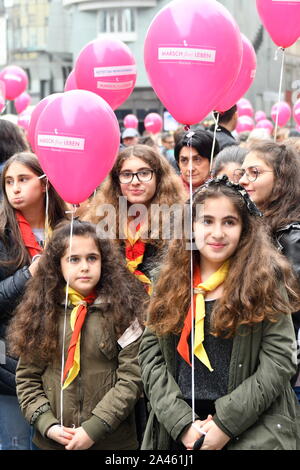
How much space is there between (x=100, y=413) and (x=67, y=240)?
805 mm

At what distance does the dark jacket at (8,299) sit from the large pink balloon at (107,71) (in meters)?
1.73

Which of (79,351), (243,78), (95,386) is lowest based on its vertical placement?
(95,386)

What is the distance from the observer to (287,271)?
10.5ft

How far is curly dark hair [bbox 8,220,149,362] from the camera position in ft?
11.9

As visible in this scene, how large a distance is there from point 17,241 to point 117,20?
1435 inches

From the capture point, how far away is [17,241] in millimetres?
4043

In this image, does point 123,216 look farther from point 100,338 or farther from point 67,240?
point 100,338

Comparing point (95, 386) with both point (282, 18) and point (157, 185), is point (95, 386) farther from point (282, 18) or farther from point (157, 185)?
point (282, 18)

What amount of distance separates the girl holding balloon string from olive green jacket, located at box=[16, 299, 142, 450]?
32 centimetres

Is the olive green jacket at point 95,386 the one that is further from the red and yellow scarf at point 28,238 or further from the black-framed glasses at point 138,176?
the black-framed glasses at point 138,176

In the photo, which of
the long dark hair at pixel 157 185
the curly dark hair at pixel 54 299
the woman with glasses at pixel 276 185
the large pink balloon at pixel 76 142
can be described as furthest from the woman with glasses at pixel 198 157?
the curly dark hair at pixel 54 299

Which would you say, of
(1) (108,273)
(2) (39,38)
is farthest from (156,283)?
(2) (39,38)

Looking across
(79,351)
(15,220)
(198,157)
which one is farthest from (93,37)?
(79,351)
